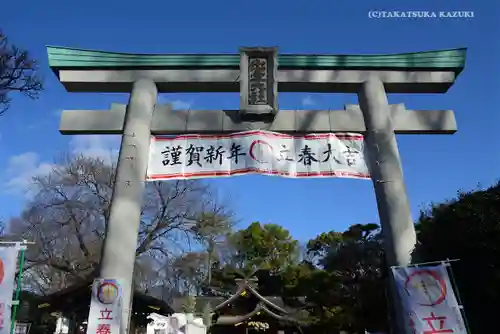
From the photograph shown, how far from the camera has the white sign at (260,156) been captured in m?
9.20

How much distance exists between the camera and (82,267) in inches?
888

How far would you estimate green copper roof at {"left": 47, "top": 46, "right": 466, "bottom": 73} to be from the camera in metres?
9.80

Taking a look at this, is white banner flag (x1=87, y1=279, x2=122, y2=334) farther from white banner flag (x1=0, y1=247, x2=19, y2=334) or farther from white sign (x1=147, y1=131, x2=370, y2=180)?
white sign (x1=147, y1=131, x2=370, y2=180)

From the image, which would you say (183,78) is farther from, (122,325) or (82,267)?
(82,267)

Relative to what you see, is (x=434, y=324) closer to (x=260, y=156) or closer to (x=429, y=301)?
(x=429, y=301)

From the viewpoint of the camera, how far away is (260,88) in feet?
Result: 31.6

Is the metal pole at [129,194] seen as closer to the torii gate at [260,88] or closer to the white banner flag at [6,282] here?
the torii gate at [260,88]

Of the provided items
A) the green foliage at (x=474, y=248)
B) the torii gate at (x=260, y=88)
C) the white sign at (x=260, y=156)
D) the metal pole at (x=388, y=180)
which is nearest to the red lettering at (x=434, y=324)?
the metal pole at (x=388, y=180)

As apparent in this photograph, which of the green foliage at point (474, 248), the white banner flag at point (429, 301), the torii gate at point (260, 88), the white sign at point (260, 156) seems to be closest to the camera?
the white banner flag at point (429, 301)

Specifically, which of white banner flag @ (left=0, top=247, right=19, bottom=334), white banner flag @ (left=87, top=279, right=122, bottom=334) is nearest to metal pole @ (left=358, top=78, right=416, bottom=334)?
white banner flag @ (left=87, top=279, right=122, bottom=334)

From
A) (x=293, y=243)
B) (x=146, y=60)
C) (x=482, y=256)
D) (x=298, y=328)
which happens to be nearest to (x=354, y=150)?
(x=482, y=256)

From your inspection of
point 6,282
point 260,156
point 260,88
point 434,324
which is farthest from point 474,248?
point 6,282

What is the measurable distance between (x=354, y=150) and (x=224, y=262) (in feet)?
77.8

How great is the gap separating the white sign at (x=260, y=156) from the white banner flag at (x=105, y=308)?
2369 millimetres
